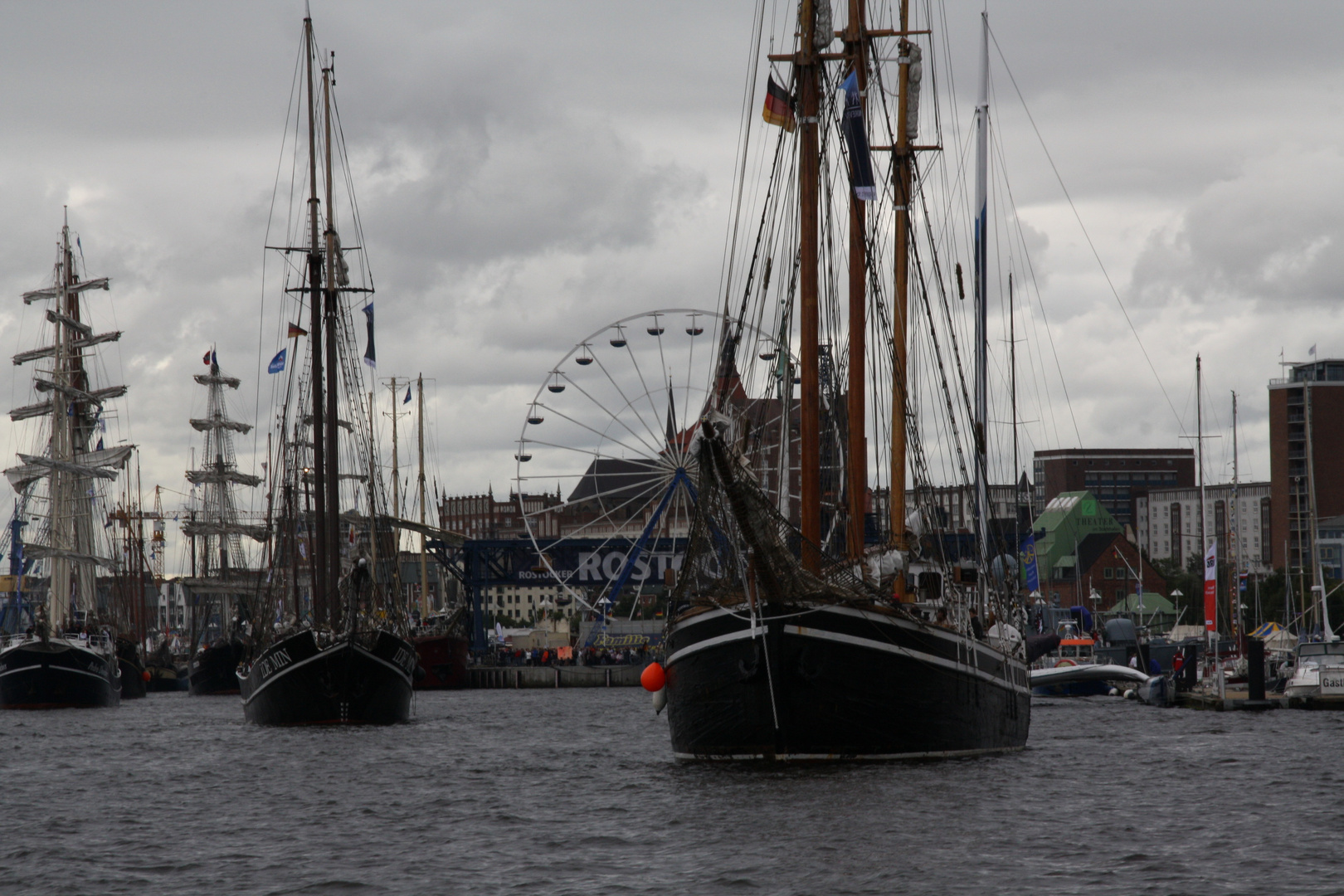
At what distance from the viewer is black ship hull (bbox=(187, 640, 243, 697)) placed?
101 m

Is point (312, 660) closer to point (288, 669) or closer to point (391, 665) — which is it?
point (288, 669)

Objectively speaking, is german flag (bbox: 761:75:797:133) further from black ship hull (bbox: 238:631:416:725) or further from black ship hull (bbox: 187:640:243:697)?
black ship hull (bbox: 187:640:243:697)

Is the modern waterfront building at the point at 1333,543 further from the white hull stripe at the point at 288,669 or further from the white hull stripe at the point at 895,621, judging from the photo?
the white hull stripe at the point at 895,621

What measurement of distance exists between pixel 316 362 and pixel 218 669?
53051 mm

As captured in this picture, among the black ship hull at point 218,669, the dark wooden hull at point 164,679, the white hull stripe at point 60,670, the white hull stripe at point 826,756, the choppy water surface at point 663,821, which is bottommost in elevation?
the dark wooden hull at point 164,679

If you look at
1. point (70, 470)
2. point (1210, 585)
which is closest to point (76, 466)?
point (70, 470)

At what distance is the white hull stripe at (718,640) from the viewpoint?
28328 millimetres

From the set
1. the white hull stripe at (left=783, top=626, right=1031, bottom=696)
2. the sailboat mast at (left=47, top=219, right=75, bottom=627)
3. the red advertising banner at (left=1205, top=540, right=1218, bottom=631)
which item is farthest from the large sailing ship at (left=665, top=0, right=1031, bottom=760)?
the sailboat mast at (left=47, top=219, right=75, bottom=627)

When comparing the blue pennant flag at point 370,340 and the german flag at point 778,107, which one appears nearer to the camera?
the german flag at point 778,107

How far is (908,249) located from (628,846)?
23175 millimetres

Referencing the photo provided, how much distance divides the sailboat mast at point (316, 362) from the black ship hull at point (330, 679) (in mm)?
1732

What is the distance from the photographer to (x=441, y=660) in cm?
10275

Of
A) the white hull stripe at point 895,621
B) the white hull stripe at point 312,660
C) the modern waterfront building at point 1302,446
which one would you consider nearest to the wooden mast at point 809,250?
the white hull stripe at point 895,621

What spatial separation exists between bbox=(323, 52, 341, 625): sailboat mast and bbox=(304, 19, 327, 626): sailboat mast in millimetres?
309
